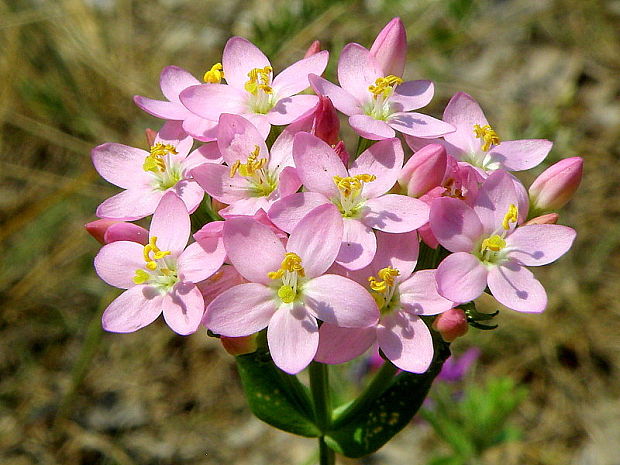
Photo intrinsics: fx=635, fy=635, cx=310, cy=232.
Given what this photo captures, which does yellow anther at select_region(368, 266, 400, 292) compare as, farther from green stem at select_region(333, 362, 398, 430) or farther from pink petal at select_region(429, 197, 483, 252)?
green stem at select_region(333, 362, 398, 430)

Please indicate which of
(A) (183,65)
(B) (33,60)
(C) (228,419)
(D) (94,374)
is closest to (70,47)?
(B) (33,60)

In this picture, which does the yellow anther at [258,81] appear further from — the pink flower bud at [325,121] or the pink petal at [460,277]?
the pink petal at [460,277]

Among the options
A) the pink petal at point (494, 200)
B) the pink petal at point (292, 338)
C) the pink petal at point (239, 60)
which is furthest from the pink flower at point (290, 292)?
the pink petal at point (239, 60)

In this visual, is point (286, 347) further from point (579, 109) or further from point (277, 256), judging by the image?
point (579, 109)

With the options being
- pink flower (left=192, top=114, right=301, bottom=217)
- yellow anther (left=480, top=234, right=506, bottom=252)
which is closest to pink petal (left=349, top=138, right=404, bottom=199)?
pink flower (left=192, top=114, right=301, bottom=217)

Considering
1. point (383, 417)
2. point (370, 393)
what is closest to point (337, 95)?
point (370, 393)
